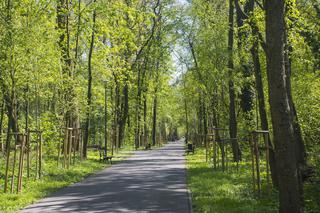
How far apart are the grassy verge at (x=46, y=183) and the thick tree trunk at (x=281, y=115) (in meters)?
6.13

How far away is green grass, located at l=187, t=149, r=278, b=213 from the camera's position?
362 inches

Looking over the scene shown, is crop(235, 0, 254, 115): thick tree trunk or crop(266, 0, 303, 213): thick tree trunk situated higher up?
crop(235, 0, 254, 115): thick tree trunk

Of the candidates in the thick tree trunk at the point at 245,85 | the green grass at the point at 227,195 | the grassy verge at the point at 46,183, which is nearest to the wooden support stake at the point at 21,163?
the grassy verge at the point at 46,183

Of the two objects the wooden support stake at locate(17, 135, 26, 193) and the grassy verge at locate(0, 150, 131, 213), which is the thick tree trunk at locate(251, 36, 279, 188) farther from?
the wooden support stake at locate(17, 135, 26, 193)

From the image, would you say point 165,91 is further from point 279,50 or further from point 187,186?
point 279,50

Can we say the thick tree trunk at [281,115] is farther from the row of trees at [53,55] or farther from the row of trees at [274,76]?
the row of trees at [53,55]

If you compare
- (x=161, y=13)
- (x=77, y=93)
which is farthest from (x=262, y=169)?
(x=161, y=13)

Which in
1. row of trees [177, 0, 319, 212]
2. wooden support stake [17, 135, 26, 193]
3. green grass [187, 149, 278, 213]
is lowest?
green grass [187, 149, 278, 213]

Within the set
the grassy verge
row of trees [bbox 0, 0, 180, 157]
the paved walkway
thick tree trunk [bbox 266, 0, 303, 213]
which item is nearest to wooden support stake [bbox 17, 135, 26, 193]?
the grassy verge

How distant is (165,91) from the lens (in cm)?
5728

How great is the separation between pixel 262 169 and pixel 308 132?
13.9 feet

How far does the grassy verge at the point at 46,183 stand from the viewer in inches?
400

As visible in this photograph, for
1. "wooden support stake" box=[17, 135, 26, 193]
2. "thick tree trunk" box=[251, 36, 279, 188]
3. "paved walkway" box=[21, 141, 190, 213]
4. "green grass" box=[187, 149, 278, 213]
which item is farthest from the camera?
"wooden support stake" box=[17, 135, 26, 193]

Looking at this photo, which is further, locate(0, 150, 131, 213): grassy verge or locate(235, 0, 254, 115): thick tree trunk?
locate(235, 0, 254, 115): thick tree trunk
